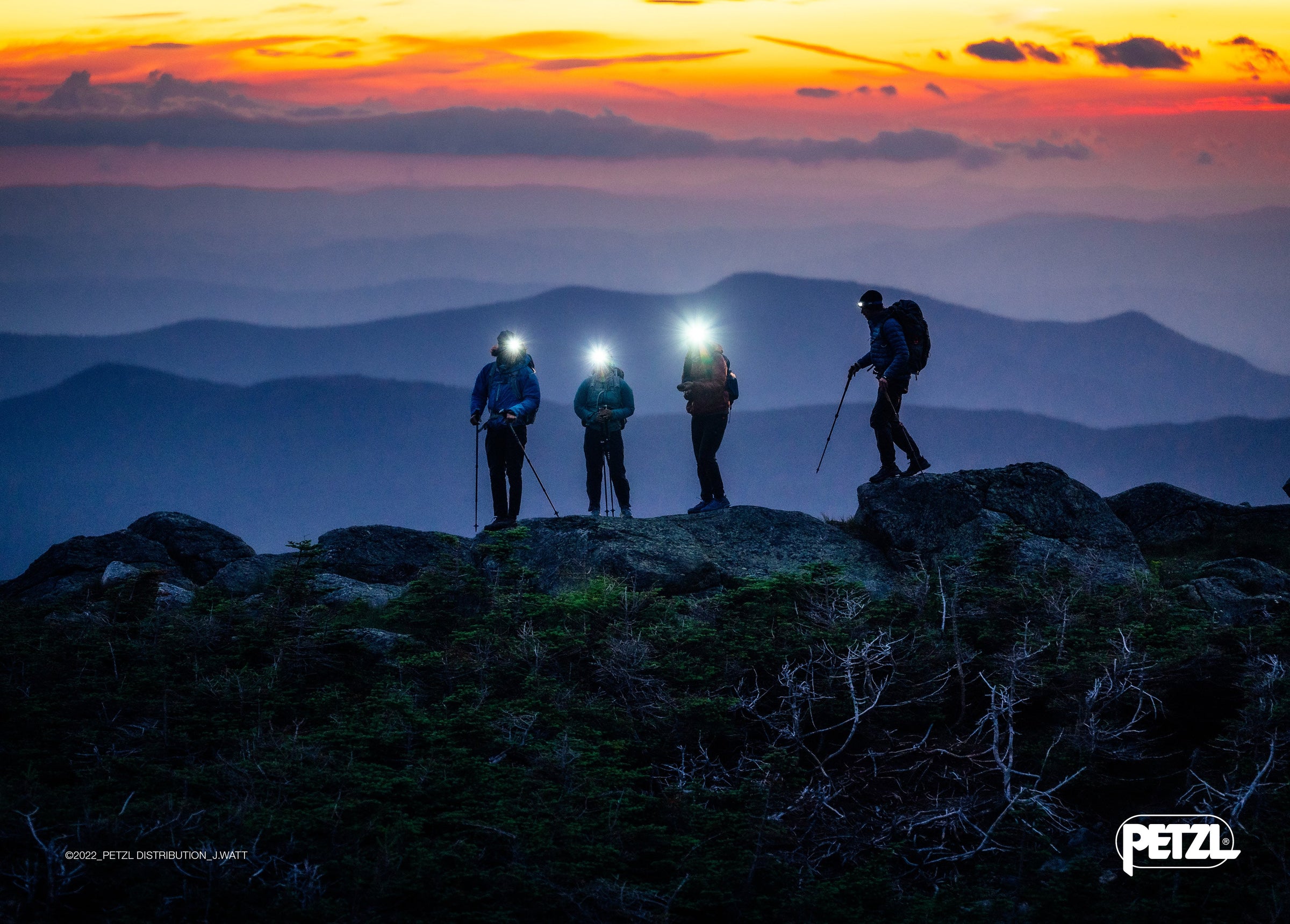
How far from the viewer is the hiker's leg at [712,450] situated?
Answer: 16344mm

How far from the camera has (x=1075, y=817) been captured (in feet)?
29.8

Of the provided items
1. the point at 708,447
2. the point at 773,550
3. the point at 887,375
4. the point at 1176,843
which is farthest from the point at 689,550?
the point at 1176,843

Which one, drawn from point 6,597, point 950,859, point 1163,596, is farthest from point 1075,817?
point 6,597

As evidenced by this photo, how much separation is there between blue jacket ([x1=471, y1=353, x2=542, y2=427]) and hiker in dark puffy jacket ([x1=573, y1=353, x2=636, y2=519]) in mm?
678

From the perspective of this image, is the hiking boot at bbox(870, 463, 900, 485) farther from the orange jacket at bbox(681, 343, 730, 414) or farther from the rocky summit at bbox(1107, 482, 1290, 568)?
the rocky summit at bbox(1107, 482, 1290, 568)

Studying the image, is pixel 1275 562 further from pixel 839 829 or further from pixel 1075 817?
pixel 839 829

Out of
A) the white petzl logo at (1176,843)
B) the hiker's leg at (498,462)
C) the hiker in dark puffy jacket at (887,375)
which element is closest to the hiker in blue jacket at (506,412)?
the hiker's leg at (498,462)

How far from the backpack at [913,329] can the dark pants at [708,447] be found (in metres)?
2.57

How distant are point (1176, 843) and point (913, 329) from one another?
8.34 metres

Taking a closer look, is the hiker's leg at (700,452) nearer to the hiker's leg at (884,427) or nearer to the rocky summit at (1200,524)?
the hiker's leg at (884,427)

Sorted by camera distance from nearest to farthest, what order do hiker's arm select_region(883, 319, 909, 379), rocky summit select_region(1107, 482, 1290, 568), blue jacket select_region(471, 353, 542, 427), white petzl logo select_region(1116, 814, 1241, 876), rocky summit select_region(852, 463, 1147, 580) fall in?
white petzl logo select_region(1116, 814, 1241, 876) → rocky summit select_region(852, 463, 1147, 580) → hiker's arm select_region(883, 319, 909, 379) → blue jacket select_region(471, 353, 542, 427) → rocky summit select_region(1107, 482, 1290, 568)

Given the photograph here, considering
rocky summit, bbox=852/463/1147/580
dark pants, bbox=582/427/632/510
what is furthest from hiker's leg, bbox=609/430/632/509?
Answer: rocky summit, bbox=852/463/1147/580

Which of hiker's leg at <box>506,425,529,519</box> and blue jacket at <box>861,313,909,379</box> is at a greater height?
blue jacket at <box>861,313,909,379</box>

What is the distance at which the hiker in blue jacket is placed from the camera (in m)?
15.9
